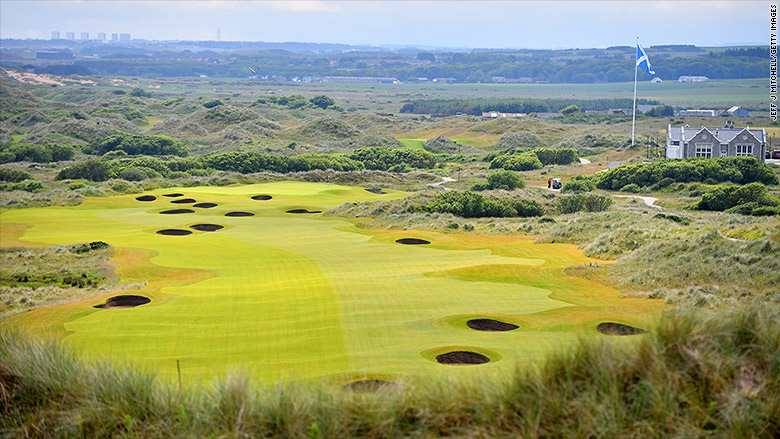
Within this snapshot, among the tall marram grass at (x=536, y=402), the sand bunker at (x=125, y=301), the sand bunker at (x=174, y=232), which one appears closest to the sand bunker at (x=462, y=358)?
the tall marram grass at (x=536, y=402)

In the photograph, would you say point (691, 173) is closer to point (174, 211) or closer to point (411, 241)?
point (411, 241)

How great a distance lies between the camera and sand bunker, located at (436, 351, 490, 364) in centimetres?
1538

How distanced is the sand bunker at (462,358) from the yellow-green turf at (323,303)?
0.80 feet

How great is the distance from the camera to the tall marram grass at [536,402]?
7824 mm

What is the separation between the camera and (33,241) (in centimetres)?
3834

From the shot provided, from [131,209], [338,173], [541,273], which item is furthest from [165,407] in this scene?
[338,173]

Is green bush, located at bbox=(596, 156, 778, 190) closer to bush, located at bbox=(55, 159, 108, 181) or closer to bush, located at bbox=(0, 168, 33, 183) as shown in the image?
bush, located at bbox=(55, 159, 108, 181)

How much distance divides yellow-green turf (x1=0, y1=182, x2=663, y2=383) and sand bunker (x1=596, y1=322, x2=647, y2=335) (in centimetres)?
29

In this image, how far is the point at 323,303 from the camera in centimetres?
2228

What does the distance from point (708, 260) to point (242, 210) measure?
31.9 meters

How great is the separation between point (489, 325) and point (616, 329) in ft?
10.6

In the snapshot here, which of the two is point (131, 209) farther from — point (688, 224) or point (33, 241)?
point (688, 224)

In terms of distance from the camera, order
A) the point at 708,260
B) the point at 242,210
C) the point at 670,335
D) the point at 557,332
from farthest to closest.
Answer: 1. the point at 242,210
2. the point at 708,260
3. the point at 557,332
4. the point at 670,335

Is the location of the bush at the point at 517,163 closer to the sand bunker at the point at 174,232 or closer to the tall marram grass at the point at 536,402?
the sand bunker at the point at 174,232
